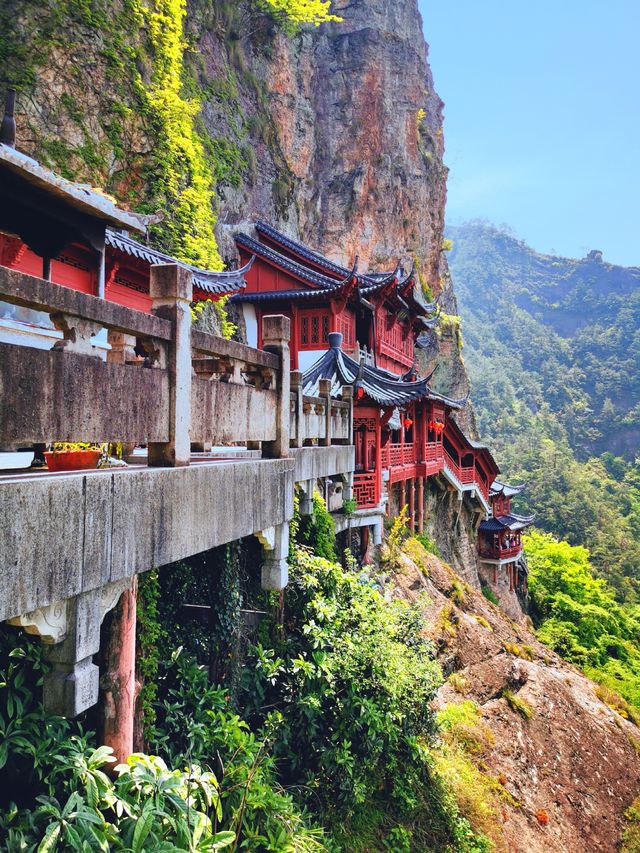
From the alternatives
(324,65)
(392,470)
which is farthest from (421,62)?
(392,470)

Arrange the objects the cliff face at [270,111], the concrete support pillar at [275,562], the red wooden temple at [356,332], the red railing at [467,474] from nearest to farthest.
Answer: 1. the concrete support pillar at [275,562]
2. the red wooden temple at [356,332]
3. the cliff face at [270,111]
4. the red railing at [467,474]

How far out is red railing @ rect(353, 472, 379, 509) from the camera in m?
12.4

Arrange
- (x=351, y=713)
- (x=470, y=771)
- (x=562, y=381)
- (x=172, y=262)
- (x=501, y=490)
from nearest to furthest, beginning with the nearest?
1. (x=351, y=713)
2. (x=470, y=771)
3. (x=172, y=262)
4. (x=501, y=490)
5. (x=562, y=381)

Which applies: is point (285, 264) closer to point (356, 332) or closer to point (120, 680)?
point (356, 332)

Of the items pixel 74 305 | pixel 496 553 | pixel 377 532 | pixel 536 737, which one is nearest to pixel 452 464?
pixel 496 553

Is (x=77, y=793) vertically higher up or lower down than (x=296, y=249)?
lower down

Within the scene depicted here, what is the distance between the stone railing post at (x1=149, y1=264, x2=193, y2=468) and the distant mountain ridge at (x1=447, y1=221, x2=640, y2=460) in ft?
251

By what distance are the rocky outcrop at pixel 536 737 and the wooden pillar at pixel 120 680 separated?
601cm

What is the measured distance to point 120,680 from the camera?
4.02 meters

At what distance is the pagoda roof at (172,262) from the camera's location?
10467 millimetres

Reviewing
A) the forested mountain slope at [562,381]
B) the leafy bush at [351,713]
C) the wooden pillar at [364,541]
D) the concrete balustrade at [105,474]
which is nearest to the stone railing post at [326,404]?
the leafy bush at [351,713]

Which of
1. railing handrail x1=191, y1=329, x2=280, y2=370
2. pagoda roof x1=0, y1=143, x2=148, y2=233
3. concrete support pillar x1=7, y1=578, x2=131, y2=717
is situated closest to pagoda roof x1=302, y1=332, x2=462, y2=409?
railing handrail x1=191, y1=329, x2=280, y2=370

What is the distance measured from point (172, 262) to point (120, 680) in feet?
24.3

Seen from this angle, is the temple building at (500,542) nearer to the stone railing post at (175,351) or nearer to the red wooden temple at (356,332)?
the red wooden temple at (356,332)
